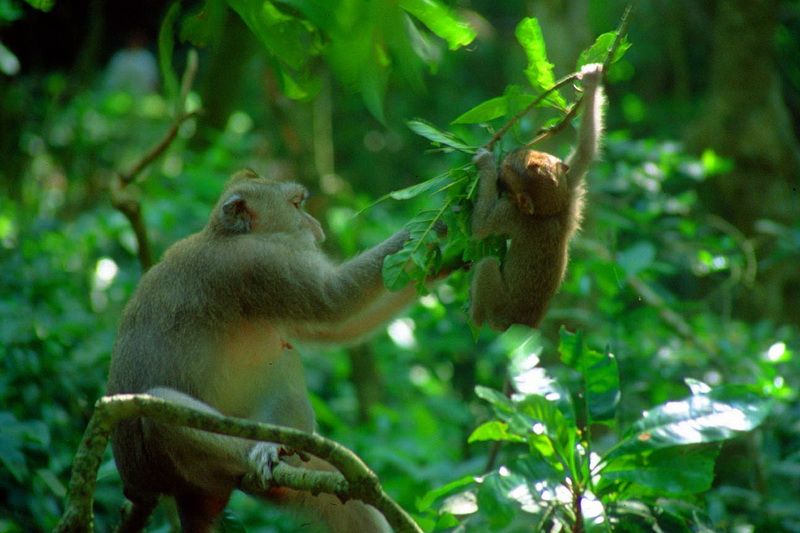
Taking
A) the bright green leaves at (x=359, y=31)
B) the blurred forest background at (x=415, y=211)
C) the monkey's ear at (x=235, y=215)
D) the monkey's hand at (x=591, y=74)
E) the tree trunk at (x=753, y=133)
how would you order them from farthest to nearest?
the tree trunk at (x=753, y=133)
the blurred forest background at (x=415, y=211)
the monkey's ear at (x=235, y=215)
the monkey's hand at (x=591, y=74)
the bright green leaves at (x=359, y=31)

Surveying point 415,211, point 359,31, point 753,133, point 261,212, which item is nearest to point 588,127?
point 359,31

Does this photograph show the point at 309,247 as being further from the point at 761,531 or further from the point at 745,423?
the point at 761,531

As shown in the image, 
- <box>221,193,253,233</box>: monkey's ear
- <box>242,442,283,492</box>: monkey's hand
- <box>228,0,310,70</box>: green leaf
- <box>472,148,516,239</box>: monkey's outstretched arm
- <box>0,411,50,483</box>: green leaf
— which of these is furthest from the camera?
<box>221,193,253,233</box>: monkey's ear

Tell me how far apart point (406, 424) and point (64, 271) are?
Result: 2.68 m

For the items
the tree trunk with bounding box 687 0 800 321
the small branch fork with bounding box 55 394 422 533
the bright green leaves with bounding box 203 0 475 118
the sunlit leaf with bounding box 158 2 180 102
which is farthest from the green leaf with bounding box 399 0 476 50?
the tree trunk with bounding box 687 0 800 321

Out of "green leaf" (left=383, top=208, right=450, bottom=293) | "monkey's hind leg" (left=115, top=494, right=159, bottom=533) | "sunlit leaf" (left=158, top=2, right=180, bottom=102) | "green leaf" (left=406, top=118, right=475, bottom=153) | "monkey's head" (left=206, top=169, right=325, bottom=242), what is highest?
"sunlit leaf" (left=158, top=2, right=180, bottom=102)

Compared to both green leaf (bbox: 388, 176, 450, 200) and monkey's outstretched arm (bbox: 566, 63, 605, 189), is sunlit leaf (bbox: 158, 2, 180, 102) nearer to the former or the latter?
green leaf (bbox: 388, 176, 450, 200)

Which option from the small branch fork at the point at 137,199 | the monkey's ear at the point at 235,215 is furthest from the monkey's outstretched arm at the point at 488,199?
the small branch fork at the point at 137,199

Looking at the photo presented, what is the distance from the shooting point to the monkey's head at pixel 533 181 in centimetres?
279

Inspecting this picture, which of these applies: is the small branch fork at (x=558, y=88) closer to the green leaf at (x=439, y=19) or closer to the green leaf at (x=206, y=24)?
the green leaf at (x=439, y=19)

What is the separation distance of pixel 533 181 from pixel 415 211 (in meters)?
2.89

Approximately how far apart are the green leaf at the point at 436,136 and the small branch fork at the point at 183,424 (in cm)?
98

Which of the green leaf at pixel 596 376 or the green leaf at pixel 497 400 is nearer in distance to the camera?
the green leaf at pixel 497 400

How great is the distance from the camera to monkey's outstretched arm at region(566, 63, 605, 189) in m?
2.49
